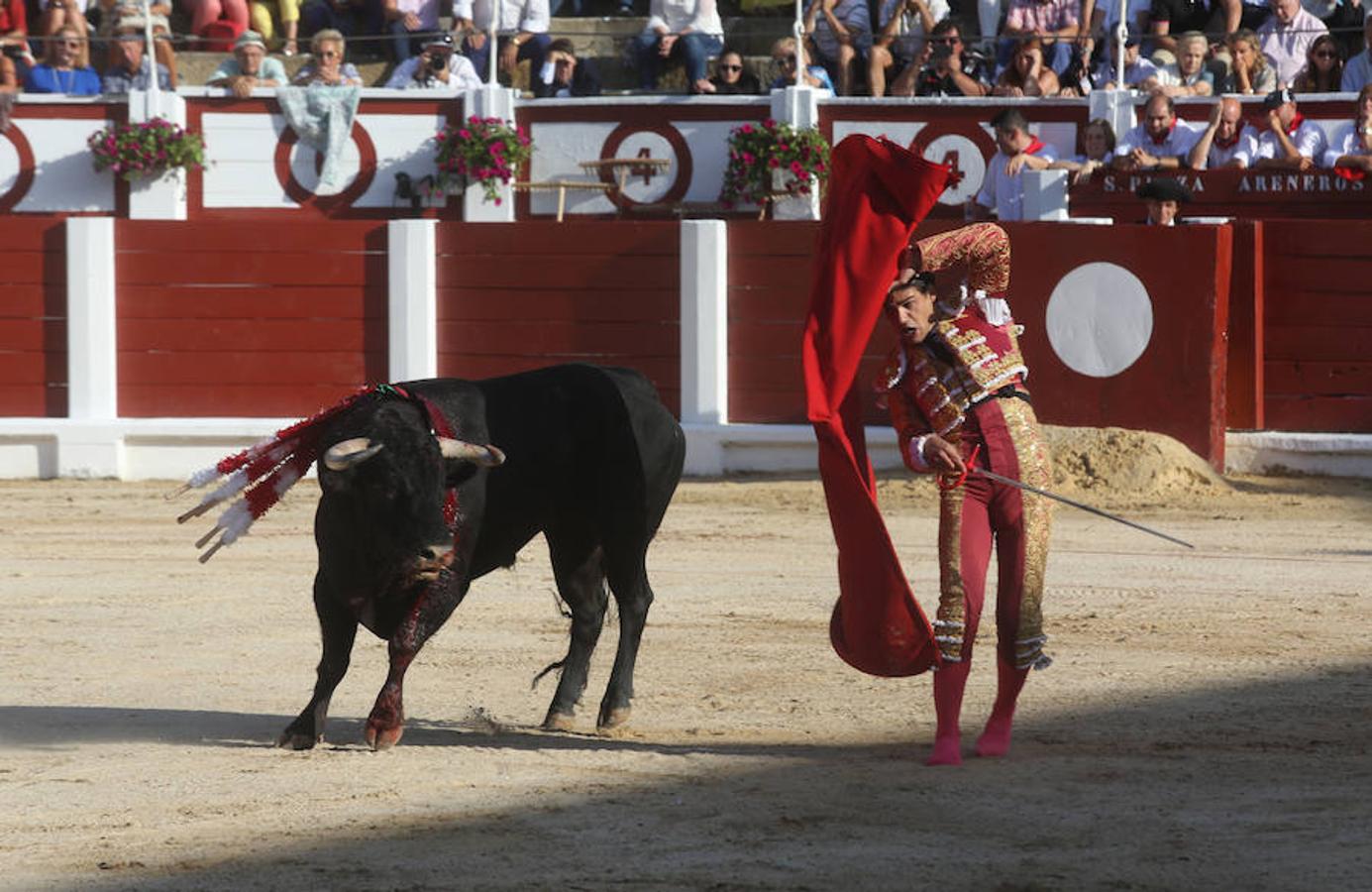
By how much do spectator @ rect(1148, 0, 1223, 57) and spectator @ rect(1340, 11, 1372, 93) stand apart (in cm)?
82

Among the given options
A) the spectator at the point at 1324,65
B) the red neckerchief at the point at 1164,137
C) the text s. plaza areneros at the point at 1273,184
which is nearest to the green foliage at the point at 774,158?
the red neckerchief at the point at 1164,137

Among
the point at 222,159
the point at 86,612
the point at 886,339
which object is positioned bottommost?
the point at 86,612

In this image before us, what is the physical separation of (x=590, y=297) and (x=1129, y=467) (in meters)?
2.69

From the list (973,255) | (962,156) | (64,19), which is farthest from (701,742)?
(64,19)

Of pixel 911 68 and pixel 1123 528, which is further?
pixel 911 68

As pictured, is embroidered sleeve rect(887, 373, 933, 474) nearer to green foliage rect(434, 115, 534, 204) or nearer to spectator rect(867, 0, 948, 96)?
spectator rect(867, 0, 948, 96)

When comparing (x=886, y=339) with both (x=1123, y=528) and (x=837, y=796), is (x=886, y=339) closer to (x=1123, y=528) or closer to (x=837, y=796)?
(x=1123, y=528)

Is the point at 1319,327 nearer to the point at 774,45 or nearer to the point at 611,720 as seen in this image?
the point at 774,45

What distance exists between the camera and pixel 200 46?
44.0 feet

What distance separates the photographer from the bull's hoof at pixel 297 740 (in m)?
4.66

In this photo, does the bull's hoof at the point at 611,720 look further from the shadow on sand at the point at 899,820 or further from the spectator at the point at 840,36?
the spectator at the point at 840,36

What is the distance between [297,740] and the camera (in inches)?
184

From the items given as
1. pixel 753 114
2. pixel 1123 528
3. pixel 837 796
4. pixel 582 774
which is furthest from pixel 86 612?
pixel 753 114

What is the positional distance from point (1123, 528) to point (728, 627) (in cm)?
257
